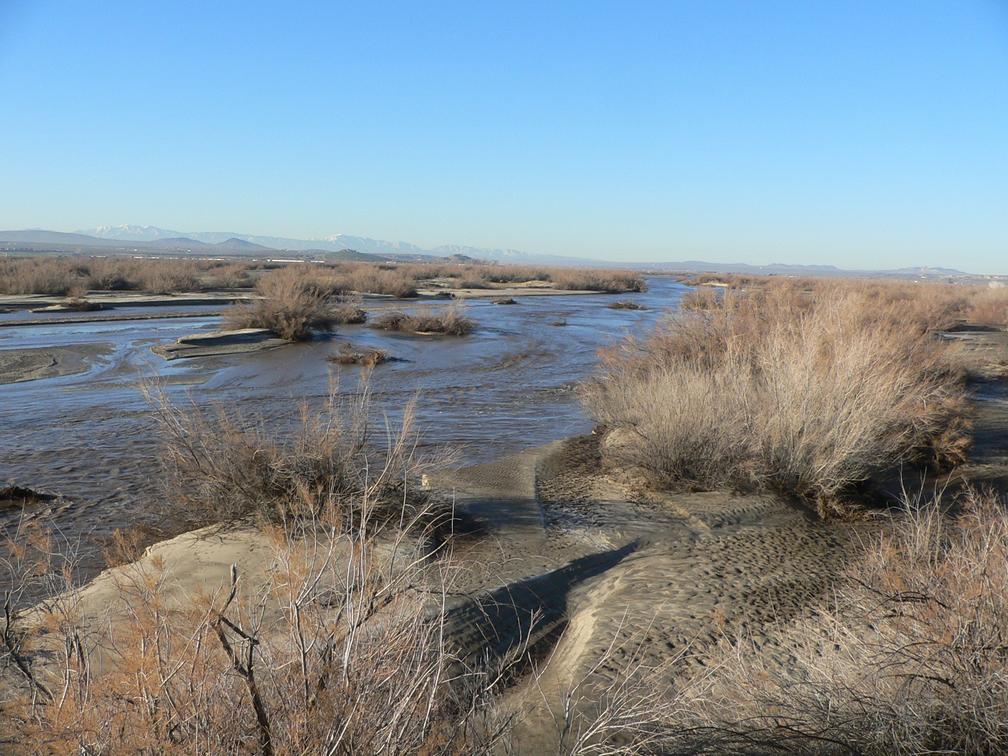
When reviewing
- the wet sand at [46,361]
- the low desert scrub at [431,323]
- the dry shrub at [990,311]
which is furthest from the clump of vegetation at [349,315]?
the dry shrub at [990,311]

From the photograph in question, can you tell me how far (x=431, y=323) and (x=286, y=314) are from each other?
4849 mm

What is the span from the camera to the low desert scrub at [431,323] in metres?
24.3

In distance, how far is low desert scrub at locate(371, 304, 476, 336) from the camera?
79.6 feet

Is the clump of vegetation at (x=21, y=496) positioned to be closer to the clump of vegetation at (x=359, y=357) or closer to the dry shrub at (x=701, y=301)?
the clump of vegetation at (x=359, y=357)

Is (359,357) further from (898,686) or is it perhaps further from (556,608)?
(898,686)

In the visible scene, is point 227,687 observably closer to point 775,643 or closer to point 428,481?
point 775,643

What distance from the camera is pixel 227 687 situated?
2.28 metres

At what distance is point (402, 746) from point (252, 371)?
1532cm

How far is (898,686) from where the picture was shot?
3113 millimetres

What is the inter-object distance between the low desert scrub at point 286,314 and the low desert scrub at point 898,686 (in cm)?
1986

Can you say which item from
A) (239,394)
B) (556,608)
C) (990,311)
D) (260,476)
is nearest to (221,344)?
(239,394)

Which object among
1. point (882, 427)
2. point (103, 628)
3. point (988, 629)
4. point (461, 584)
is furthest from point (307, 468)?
point (882, 427)

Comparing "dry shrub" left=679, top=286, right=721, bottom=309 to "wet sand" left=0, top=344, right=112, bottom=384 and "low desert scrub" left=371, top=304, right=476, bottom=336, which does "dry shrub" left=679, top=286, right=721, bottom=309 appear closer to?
"low desert scrub" left=371, top=304, right=476, bottom=336

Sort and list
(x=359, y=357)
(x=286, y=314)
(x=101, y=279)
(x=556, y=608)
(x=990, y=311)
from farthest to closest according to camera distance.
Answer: (x=101, y=279), (x=990, y=311), (x=286, y=314), (x=359, y=357), (x=556, y=608)
